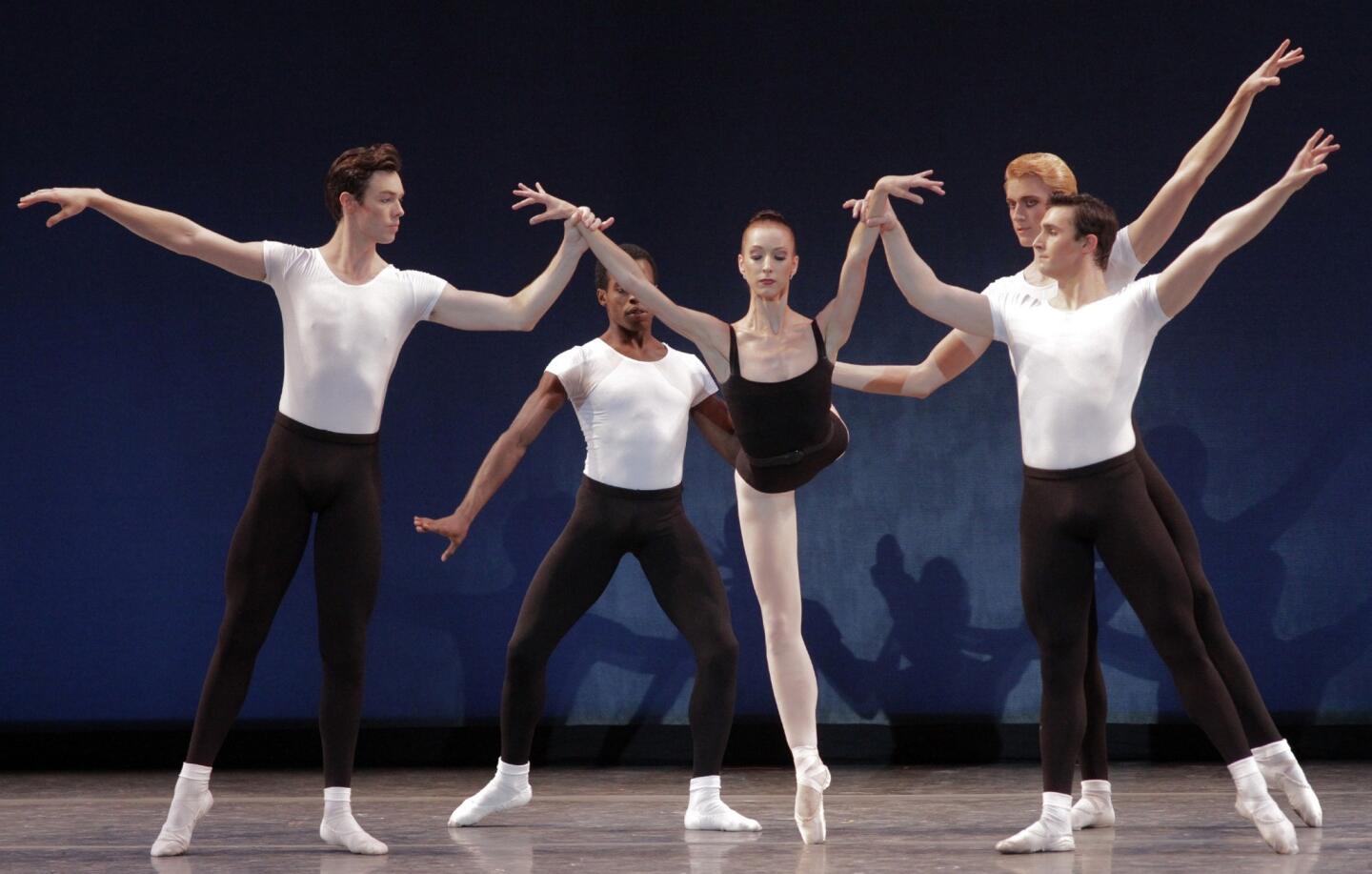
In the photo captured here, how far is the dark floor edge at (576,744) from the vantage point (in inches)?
236

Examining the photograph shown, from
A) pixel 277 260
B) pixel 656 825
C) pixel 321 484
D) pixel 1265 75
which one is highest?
pixel 1265 75

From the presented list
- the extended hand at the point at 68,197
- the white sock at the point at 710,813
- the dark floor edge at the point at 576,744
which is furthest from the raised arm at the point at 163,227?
the dark floor edge at the point at 576,744

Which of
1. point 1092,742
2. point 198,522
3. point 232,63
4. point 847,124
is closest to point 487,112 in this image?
point 232,63

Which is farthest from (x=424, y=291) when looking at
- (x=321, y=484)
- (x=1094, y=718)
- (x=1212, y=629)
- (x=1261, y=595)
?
(x=1261, y=595)

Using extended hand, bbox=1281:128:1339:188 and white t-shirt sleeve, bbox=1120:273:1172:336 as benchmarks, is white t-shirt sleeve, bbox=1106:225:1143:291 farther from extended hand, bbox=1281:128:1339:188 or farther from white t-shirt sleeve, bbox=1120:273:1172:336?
extended hand, bbox=1281:128:1339:188

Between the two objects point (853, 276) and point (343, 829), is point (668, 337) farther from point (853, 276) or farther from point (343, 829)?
point (343, 829)

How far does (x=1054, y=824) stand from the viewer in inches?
146

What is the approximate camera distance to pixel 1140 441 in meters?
4.10

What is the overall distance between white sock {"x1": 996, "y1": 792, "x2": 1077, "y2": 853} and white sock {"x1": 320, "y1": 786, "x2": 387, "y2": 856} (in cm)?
151

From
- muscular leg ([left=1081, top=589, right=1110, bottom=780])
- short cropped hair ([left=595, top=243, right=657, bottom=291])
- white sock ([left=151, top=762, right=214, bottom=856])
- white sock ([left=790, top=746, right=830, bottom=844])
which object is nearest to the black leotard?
short cropped hair ([left=595, top=243, right=657, bottom=291])

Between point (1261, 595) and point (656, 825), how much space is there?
2.76m

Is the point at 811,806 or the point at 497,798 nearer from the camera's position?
the point at 811,806

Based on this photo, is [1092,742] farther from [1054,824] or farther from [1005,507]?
[1005,507]

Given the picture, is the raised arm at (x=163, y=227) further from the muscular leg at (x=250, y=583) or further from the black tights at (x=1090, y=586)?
the black tights at (x=1090, y=586)
